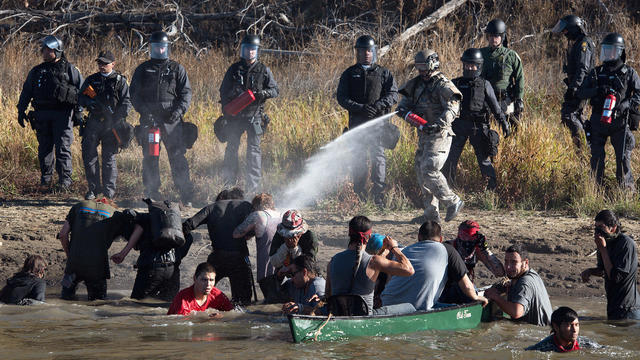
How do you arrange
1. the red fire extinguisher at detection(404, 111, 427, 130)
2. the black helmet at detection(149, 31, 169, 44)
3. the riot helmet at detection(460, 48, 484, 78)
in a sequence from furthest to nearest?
1. the black helmet at detection(149, 31, 169, 44)
2. the riot helmet at detection(460, 48, 484, 78)
3. the red fire extinguisher at detection(404, 111, 427, 130)

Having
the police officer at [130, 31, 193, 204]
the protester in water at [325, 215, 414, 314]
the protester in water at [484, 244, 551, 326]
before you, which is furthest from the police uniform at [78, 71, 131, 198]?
the protester in water at [484, 244, 551, 326]

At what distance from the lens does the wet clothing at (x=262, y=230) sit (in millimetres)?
9031

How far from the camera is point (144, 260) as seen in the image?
9.28 metres

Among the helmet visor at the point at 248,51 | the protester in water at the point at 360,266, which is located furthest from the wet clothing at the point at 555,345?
the helmet visor at the point at 248,51

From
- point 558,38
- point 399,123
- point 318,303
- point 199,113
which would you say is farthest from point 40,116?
point 558,38

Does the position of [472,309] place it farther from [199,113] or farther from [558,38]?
[558,38]

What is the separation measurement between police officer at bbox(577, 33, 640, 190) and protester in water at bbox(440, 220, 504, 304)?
3.92m

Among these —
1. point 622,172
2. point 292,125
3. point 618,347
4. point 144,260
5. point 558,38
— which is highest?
point 558,38

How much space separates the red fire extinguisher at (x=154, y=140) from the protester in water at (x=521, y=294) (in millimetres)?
5704

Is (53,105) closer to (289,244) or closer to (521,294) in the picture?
(289,244)

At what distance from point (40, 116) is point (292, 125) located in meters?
4.01

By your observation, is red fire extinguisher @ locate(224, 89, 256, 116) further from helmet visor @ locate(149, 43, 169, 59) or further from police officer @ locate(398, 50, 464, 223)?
police officer @ locate(398, 50, 464, 223)

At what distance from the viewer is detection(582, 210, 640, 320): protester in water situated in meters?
8.27

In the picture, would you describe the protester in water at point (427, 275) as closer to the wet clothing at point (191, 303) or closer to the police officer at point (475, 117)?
the wet clothing at point (191, 303)
